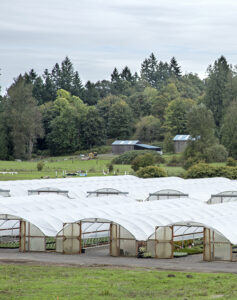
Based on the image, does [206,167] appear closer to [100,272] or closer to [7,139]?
[100,272]

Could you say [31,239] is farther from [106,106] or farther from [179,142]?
[106,106]

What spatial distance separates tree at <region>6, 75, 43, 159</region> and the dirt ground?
9243 centimetres

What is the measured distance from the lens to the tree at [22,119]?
408ft

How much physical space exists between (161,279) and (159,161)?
7814 centimetres

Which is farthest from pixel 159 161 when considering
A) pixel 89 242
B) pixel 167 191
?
pixel 89 242

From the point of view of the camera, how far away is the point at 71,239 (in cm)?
3319

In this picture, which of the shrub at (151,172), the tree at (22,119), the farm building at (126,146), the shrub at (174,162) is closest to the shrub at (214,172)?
the shrub at (151,172)

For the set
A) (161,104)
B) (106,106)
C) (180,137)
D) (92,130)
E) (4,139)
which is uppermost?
(161,104)

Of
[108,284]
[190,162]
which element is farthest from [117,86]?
[108,284]

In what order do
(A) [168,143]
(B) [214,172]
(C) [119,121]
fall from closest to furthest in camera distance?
(B) [214,172]
(A) [168,143]
(C) [119,121]

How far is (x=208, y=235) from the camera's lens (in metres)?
31.2

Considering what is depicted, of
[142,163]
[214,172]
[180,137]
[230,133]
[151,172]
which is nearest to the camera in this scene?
[214,172]

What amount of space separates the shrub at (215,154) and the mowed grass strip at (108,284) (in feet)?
226

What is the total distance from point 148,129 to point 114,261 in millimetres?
105210
